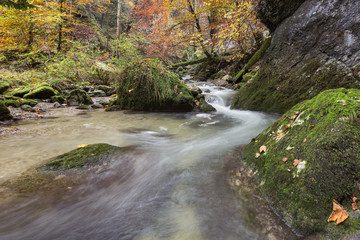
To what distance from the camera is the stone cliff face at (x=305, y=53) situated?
13.4ft

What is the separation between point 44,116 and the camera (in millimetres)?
5926

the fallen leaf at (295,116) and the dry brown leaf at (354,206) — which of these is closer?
the dry brown leaf at (354,206)

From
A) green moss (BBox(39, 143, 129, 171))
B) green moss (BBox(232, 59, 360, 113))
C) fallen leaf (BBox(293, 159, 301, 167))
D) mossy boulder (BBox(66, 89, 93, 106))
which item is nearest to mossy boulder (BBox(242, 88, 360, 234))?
fallen leaf (BBox(293, 159, 301, 167))

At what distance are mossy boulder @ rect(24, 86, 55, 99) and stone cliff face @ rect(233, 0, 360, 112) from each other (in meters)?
8.51

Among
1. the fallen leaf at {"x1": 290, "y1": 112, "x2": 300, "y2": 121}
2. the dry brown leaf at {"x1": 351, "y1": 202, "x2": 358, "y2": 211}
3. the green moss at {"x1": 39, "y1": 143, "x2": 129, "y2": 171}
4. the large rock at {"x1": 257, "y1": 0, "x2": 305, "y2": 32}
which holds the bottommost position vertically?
the green moss at {"x1": 39, "y1": 143, "x2": 129, "y2": 171}

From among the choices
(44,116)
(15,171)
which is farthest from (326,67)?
(44,116)

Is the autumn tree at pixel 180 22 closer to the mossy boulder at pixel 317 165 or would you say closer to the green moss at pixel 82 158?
the green moss at pixel 82 158

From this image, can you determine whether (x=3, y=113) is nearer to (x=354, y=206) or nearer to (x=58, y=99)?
(x=58, y=99)

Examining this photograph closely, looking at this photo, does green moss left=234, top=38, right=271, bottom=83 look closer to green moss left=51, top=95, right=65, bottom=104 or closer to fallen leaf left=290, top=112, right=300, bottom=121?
fallen leaf left=290, top=112, right=300, bottom=121

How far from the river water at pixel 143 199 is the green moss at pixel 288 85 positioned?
1935 mm

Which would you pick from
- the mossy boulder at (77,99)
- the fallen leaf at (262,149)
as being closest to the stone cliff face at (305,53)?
the fallen leaf at (262,149)

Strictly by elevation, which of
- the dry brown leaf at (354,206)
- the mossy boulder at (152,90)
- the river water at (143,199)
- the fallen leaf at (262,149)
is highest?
the mossy boulder at (152,90)

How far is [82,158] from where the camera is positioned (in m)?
2.59

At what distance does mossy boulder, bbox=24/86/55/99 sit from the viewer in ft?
25.7
